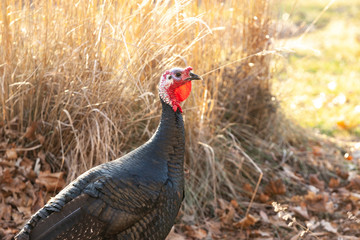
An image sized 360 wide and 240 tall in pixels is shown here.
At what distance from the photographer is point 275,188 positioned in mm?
3820

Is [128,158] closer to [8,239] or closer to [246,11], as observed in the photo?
[8,239]

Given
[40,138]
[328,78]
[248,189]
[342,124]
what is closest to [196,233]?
[248,189]

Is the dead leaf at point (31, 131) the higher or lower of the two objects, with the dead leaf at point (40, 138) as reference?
higher

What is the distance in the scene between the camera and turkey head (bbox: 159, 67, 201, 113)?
2.50 meters

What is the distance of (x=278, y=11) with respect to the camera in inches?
172

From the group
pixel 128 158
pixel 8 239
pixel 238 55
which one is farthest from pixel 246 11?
pixel 8 239

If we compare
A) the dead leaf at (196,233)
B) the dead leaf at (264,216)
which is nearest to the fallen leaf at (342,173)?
the dead leaf at (264,216)

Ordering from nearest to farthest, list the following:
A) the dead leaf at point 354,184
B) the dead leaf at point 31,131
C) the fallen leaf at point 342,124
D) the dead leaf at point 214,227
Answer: the dead leaf at point 31,131, the dead leaf at point 214,227, the dead leaf at point 354,184, the fallen leaf at point 342,124

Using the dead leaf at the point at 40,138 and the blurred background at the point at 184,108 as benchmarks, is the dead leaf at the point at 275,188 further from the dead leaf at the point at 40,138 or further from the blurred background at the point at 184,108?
the dead leaf at the point at 40,138

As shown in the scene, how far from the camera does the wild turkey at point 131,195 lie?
7.47 feet

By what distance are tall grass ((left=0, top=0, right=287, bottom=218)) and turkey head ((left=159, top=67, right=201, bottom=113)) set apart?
0.53 meters

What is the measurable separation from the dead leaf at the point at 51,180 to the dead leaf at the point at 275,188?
1.54 metres

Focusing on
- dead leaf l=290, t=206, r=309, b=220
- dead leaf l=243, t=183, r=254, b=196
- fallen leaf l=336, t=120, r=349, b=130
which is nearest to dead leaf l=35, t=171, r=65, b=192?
dead leaf l=243, t=183, r=254, b=196

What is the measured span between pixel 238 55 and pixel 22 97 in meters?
1.81
